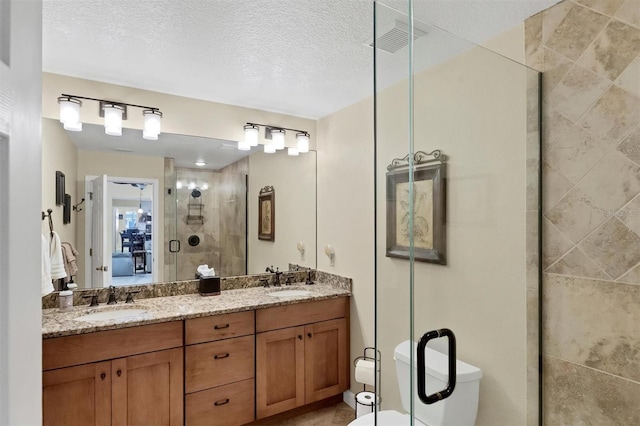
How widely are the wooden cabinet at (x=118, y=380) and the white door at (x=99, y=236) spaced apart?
642 mm

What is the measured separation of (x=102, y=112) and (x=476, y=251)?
8.28 ft

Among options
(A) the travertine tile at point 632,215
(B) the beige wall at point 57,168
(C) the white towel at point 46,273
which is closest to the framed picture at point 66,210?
(B) the beige wall at point 57,168

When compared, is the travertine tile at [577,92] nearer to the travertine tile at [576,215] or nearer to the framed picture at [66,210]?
the travertine tile at [576,215]

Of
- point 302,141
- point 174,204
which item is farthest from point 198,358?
point 302,141

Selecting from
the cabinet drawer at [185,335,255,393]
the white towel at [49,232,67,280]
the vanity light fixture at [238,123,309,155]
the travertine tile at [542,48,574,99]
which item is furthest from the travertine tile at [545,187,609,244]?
the white towel at [49,232,67,280]

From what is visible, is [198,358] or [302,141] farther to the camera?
[302,141]

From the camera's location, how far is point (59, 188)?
2420 mm

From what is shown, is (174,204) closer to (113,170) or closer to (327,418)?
(113,170)

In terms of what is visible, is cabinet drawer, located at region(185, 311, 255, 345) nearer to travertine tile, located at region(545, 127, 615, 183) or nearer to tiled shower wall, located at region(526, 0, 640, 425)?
tiled shower wall, located at region(526, 0, 640, 425)

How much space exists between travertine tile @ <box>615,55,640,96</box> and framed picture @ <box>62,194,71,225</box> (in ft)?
10.1

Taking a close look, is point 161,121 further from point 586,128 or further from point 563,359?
point 563,359

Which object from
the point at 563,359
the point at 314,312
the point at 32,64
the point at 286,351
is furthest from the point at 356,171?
Result: the point at 32,64

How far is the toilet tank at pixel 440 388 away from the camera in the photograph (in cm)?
124

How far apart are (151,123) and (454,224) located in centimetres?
225
